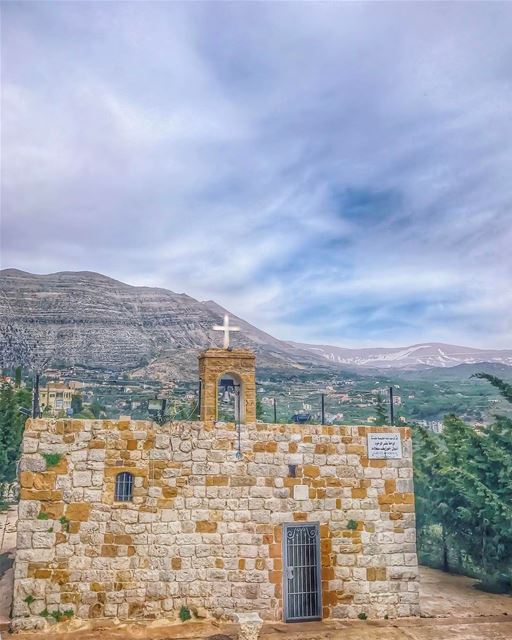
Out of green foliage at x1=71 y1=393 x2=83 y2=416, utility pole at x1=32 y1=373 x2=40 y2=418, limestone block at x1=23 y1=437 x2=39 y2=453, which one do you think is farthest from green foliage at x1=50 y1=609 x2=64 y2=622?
green foliage at x1=71 y1=393 x2=83 y2=416

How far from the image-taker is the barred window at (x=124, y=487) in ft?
32.7

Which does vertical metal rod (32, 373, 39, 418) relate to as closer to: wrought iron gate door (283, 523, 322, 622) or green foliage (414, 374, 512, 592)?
wrought iron gate door (283, 523, 322, 622)

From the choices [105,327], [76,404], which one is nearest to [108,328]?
[105,327]

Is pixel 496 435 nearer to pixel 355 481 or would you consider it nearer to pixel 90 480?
pixel 355 481

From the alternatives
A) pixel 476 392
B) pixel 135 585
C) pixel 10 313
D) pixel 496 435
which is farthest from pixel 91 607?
pixel 10 313

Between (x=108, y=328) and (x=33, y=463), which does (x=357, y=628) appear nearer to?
(x=33, y=463)

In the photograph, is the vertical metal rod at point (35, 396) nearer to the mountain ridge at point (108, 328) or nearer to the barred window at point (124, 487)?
the barred window at point (124, 487)

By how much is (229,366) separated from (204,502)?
9.16ft

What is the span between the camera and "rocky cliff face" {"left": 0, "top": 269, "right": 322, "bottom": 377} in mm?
97875

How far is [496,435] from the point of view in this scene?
15031 mm

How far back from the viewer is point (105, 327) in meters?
118

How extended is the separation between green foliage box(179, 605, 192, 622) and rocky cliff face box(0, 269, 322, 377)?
209ft

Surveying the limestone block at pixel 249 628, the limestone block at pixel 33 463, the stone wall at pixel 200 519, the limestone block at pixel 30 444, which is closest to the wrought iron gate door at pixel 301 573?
the stone wall at pixel 200 519

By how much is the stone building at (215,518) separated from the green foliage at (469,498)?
12.7ft
